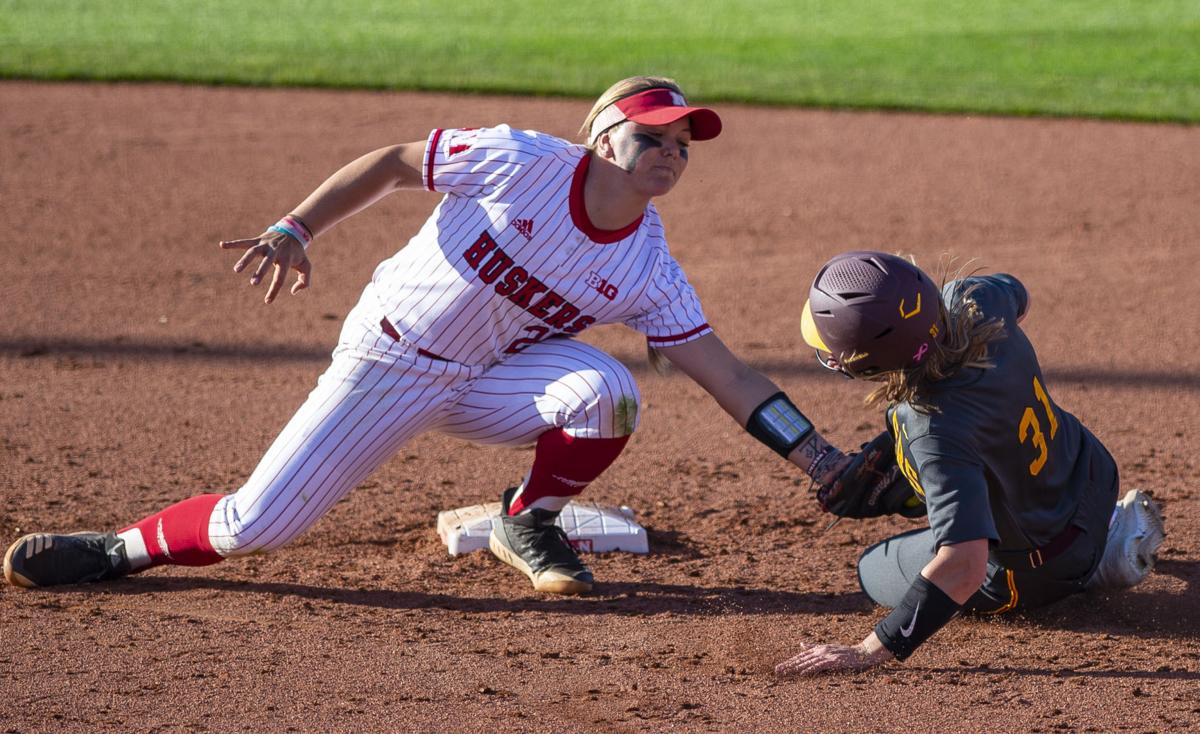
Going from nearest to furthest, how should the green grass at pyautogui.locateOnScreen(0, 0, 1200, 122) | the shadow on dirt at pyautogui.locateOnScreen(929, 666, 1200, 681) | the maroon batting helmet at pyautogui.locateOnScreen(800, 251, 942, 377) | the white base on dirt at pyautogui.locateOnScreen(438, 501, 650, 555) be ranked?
the maroon batting helmet at pyautogui.locateOnScreen(800, 251, 942, 377) < the shadow on dirt at pyautogui.locateOnScreen(929, 666, 1200, 681) < the white base on dirt at pyautogui.locateOnScreen(438, 501, 650, 555) < the green grass at pyautogui.locateOnScreen(0, 0, 1200, 122)

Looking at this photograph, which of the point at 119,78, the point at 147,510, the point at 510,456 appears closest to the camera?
the point at 147,510

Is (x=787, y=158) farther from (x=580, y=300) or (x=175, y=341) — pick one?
(x=580, y=300)

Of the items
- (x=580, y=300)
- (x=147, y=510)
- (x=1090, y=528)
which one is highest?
(x=580, y=300)

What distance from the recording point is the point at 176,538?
3.61 meters

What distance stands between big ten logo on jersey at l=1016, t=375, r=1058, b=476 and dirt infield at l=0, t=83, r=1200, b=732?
1.60ft

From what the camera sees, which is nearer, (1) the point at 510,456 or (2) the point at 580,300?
(2) the point at 580,300

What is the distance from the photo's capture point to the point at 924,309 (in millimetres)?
2980

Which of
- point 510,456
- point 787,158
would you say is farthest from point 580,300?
point 787,158

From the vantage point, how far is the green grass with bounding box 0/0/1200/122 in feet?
33.5

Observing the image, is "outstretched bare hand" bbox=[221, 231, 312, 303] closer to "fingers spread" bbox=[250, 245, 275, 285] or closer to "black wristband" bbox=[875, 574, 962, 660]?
"fingers spread" bbox=[250, 245, 275, 285]

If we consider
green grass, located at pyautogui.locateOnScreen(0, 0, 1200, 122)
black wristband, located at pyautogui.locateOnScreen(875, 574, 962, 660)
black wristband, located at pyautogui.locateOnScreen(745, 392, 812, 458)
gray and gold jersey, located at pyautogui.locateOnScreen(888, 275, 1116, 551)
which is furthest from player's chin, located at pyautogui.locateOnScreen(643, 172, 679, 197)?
green grass, located at pyautogui.locateOnScreen(0, 0, 1200, 122)

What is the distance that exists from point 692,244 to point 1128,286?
2.11 metres

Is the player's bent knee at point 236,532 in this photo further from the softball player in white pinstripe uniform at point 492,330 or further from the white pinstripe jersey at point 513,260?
the white pinstripe jersey at point 513,260

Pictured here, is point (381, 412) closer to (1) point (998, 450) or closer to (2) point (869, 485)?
(2) point (869, 485)
